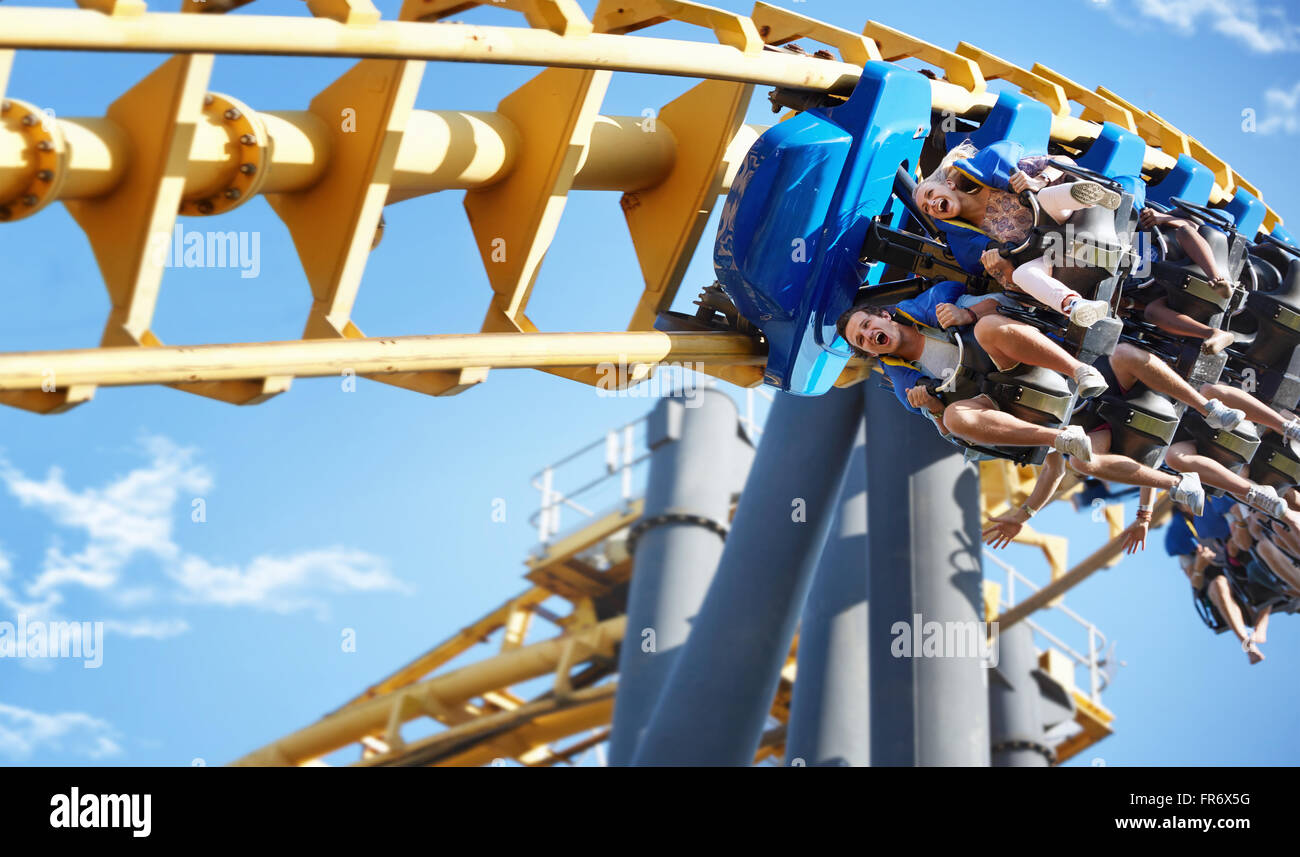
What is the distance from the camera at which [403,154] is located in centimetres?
434

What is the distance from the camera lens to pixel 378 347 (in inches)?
165

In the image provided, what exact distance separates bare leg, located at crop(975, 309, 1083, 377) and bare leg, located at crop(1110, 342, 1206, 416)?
65 cm

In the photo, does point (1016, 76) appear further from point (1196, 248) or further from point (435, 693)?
point (435, 693)

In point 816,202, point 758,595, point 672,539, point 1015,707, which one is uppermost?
point 672,539

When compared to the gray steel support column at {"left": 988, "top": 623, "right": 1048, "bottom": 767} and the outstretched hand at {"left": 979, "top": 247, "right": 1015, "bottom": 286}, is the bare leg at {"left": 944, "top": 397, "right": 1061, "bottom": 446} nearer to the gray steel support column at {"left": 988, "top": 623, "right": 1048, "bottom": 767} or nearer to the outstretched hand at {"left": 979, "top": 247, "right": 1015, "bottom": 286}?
the outstretched hand at {"left": 979, "top": 247, "right": 1015, "bottom": 286}

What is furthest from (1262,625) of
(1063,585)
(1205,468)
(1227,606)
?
(1063,585)

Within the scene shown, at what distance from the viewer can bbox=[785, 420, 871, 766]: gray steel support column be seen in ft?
35.0

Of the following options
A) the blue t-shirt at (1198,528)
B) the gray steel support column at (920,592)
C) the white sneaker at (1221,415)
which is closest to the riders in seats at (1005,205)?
the white sneaker at (1221,415)

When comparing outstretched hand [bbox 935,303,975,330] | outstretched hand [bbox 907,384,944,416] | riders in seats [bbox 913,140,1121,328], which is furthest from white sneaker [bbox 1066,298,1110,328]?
outstretched hand [bbox 907,384,944,416]

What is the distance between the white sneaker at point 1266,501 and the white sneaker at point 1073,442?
3.86ft

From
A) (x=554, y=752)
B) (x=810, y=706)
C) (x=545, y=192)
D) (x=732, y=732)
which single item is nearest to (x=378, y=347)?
(x=545, y=192)

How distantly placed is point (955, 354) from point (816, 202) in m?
0.67

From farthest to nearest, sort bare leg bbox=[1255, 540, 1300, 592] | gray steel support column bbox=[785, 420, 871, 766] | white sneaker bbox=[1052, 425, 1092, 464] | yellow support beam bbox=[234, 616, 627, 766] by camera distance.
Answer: yellow support beam bbox=[234, 616, 627, 766] → gray steel support column bbox=[785, 420, 871, 766] → bare leg bbox=[1255, 540, 1300, 592] → white sneaker bbox=[1052, 425, 1092, 464]

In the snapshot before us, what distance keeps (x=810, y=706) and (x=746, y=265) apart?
6157 mm
